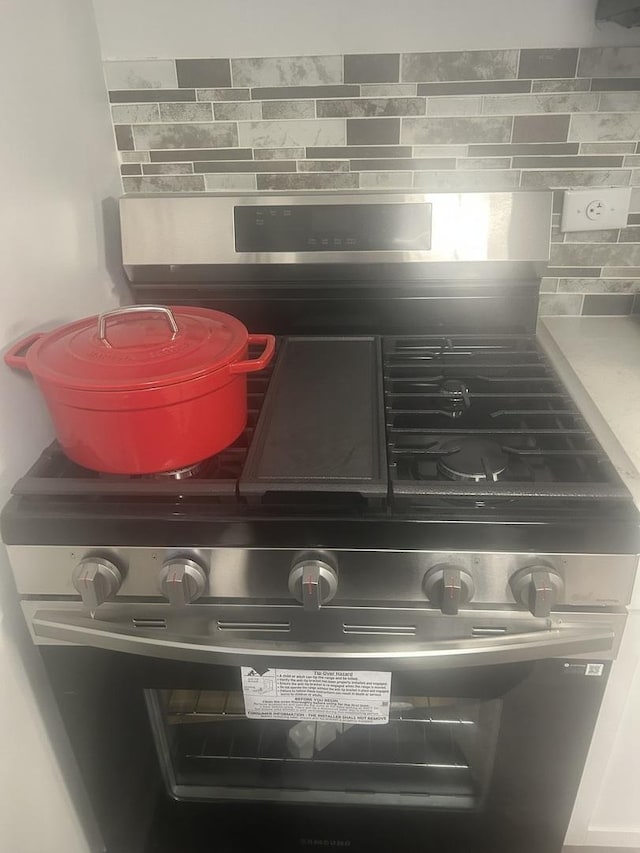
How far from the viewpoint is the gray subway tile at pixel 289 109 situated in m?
1.14

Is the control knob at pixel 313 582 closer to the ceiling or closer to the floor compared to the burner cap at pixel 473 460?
closer to the floor

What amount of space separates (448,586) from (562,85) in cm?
90

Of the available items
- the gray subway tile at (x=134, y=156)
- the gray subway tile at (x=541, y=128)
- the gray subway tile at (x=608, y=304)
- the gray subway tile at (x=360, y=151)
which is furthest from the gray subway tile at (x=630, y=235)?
the gray subway tile at (x=134, y=156)

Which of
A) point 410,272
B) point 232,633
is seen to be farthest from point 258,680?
point 410,272

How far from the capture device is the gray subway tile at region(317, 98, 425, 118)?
113 centimetres

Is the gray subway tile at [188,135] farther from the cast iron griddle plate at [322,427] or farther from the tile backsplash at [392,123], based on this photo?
the cast iron griddle plate at [322,427]

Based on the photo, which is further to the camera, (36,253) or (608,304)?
(608,304)

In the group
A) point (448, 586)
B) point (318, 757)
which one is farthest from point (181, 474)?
point (318, 757)

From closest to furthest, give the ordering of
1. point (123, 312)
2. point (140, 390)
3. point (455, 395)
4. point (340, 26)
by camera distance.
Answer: point (140, 390) → point (123, 312) → point (455, 395) → point (340, 26)

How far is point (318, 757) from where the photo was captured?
102cm

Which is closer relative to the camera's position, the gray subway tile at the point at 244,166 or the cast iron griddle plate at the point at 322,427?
the cast iron griddle plate at the point at 322,427

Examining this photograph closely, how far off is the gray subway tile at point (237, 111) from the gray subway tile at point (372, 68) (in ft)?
0.55

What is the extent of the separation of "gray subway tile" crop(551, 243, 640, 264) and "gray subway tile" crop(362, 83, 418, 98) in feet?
1.29

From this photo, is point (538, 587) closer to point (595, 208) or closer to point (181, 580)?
point (181, 580)
